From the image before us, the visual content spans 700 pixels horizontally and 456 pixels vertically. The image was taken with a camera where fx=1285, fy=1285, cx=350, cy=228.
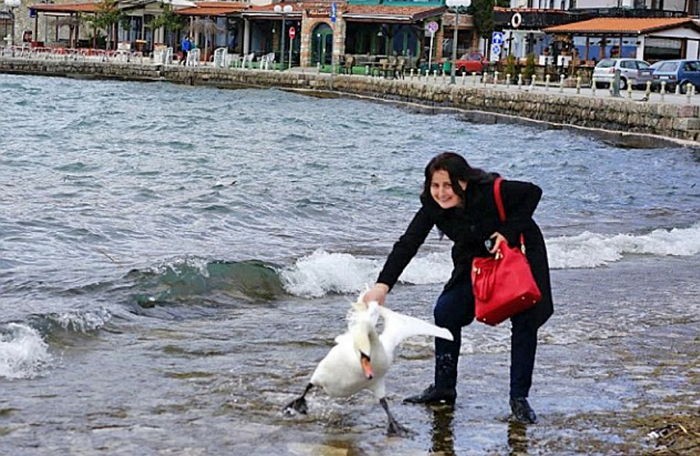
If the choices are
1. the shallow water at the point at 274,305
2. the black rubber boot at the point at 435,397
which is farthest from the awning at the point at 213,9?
the black rubber boot at the point at 435,397

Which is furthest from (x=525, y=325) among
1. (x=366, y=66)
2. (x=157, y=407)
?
(x=366, y=66)

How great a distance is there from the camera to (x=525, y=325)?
19.8 ft

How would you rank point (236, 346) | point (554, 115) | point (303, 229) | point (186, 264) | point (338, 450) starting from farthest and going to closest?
point (554, 115), point (303, 229), point (186, 264), point (236, 346), point (338, 450)

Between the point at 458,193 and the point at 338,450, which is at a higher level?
the point at 458,193

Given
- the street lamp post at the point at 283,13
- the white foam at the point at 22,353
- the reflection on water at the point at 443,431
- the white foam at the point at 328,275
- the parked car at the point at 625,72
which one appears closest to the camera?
the reflection on water at the point at 443,431

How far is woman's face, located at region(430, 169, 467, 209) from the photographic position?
5.81 metres

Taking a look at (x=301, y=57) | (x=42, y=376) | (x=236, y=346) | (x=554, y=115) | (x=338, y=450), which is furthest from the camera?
(x=301, y=57)

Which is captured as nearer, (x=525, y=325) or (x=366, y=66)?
(x=525, y=325)

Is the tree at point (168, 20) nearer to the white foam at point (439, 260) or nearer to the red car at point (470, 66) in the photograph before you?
the red car at point (470, 66)

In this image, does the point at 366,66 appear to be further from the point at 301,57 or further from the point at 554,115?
the point at 554,115

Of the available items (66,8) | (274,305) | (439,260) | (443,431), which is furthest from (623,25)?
(443,431)

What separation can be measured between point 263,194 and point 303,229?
156 inches

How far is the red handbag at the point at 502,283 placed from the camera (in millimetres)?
5801

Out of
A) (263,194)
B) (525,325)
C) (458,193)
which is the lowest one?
(263,194)
